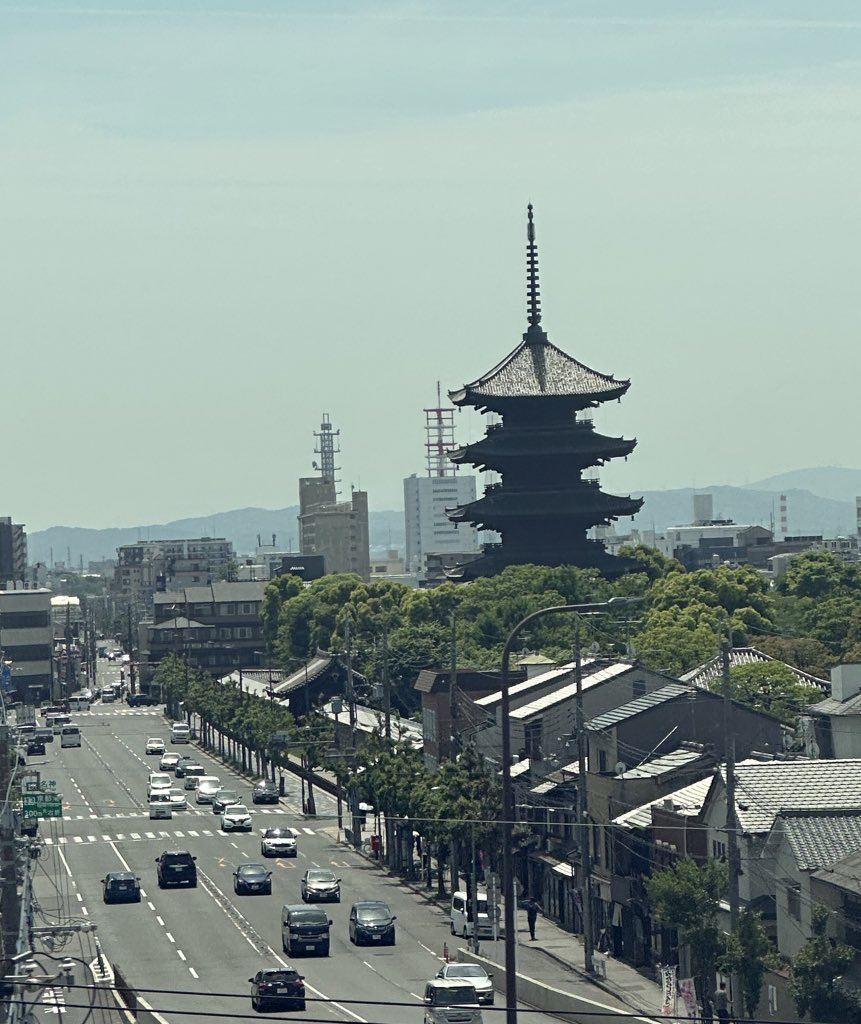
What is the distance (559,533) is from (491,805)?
7544 cm

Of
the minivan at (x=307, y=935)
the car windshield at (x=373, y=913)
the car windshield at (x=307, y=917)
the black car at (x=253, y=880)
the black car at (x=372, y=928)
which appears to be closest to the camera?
the minivan at (x=307, y=935)

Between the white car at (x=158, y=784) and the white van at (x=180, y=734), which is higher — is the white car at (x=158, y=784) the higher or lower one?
the higher one

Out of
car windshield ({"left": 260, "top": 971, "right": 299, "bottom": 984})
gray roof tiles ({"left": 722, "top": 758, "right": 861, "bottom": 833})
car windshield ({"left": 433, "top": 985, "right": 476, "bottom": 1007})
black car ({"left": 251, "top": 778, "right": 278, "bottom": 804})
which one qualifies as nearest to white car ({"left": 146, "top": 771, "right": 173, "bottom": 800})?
black car ({"left": 251, "top": 778, "right": 278, "bottom": 804})

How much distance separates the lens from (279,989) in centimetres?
5641

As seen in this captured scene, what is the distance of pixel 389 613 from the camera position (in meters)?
175

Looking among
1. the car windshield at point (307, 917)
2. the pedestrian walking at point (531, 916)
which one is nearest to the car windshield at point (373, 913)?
the car windshield at point (307, 917)

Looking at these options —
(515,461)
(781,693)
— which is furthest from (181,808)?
(515,461)

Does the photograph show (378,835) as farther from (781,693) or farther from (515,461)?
(515,461)

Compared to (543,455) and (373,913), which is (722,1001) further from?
(543,455)

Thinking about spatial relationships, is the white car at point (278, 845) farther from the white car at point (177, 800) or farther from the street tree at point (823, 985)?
the street tree at point (823, 985)

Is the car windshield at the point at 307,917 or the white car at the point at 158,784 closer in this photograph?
the car windshield at the point at 307,917

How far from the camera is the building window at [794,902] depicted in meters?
57.1

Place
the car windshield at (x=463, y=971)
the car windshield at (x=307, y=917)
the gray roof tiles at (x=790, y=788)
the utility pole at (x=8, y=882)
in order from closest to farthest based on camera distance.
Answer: the car windshield at (x=463, y=971) < the utility pole at (x=8, y=882) < the gray roof tiles at (x=790, y=788) < the car windshield at (x=307, y=917)

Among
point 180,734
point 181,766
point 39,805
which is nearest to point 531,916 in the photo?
point 39,805
